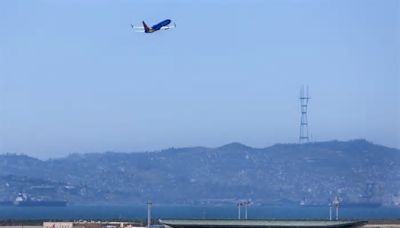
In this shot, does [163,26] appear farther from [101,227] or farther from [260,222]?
[101,227]

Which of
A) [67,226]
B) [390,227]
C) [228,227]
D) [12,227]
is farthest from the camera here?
[12,227]

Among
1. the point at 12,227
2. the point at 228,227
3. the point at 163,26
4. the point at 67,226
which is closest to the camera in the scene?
the point at 228,227

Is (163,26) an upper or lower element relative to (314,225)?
upper

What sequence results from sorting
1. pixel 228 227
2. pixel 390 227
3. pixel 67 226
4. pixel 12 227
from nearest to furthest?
pixel 228 227 < pixel 67 226 < pixel 390 227 < pixel 12 227

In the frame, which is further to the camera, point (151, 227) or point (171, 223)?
point (151, 227)

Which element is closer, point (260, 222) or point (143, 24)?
point (260, 222)

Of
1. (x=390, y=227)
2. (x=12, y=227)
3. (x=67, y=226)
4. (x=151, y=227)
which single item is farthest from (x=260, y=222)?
(x=12, y=227)

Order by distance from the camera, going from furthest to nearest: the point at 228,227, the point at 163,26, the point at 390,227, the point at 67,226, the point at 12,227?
the point at 12,227 → the point at 390,227 → the point at 67,226 → the point at 163,26 → the point at 228,227

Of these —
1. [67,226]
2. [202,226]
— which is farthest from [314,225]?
[67,226]

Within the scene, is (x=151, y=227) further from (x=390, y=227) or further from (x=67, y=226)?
(x=390, y=227)
